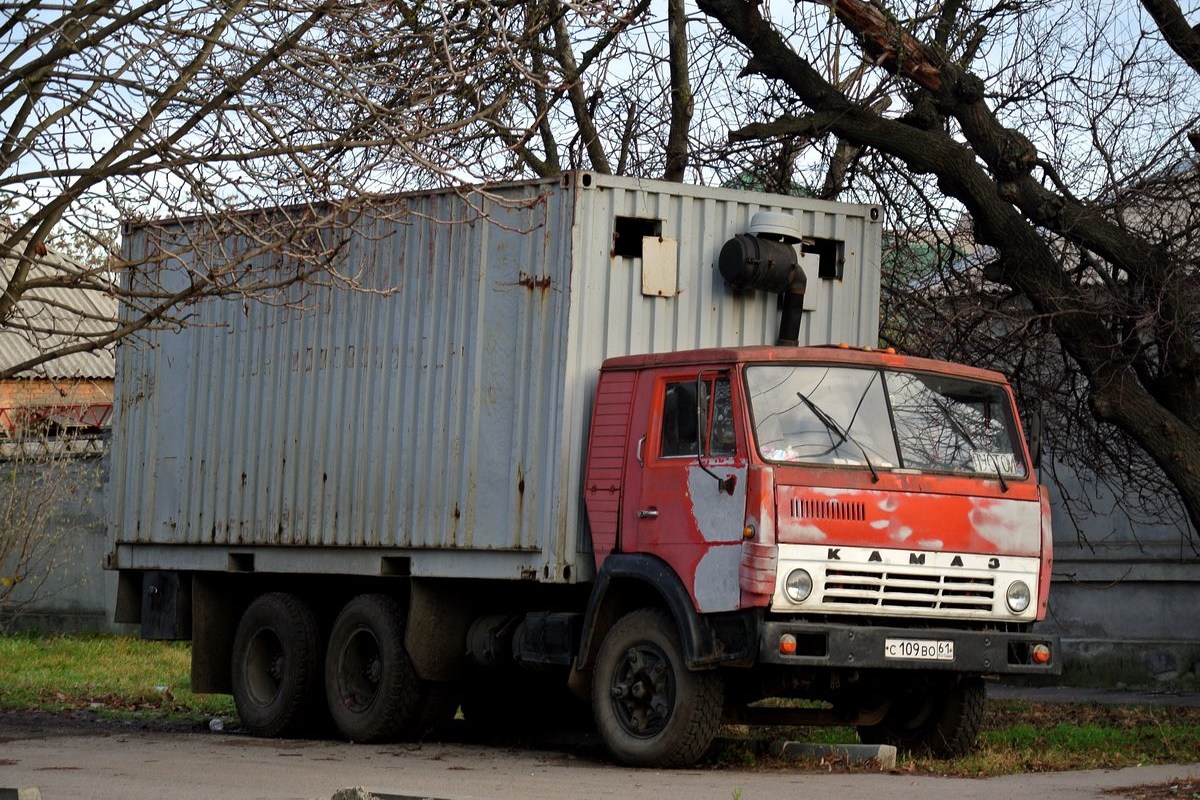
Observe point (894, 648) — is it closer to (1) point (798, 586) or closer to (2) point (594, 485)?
(1) point (798, 586)

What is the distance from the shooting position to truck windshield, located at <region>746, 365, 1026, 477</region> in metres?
10.1

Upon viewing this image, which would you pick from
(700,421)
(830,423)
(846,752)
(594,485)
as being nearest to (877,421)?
(830,423)

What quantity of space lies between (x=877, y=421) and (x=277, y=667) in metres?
5.35

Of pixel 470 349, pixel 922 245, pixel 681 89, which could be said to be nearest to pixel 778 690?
pixel 470 349

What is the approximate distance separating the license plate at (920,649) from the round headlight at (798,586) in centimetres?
53

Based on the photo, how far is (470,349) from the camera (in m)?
11.6

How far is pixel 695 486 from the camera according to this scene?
1017 cm

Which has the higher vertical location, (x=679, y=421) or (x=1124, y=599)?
(x=679, y=421)

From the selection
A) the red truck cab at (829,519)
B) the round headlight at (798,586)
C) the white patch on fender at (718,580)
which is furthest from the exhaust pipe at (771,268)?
the round headlight at (798,586)

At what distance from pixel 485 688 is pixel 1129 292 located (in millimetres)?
5202

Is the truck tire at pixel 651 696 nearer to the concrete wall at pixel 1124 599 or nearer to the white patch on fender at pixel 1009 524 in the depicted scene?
the white patch on fender at pixel 1009 524

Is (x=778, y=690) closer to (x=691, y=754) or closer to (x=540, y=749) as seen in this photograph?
(x=691, y=754)

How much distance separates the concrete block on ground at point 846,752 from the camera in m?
10.4

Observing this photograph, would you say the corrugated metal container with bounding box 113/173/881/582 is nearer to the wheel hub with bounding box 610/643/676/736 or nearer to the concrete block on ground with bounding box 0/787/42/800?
the wheel hub with bounding box 610/643/676/736
